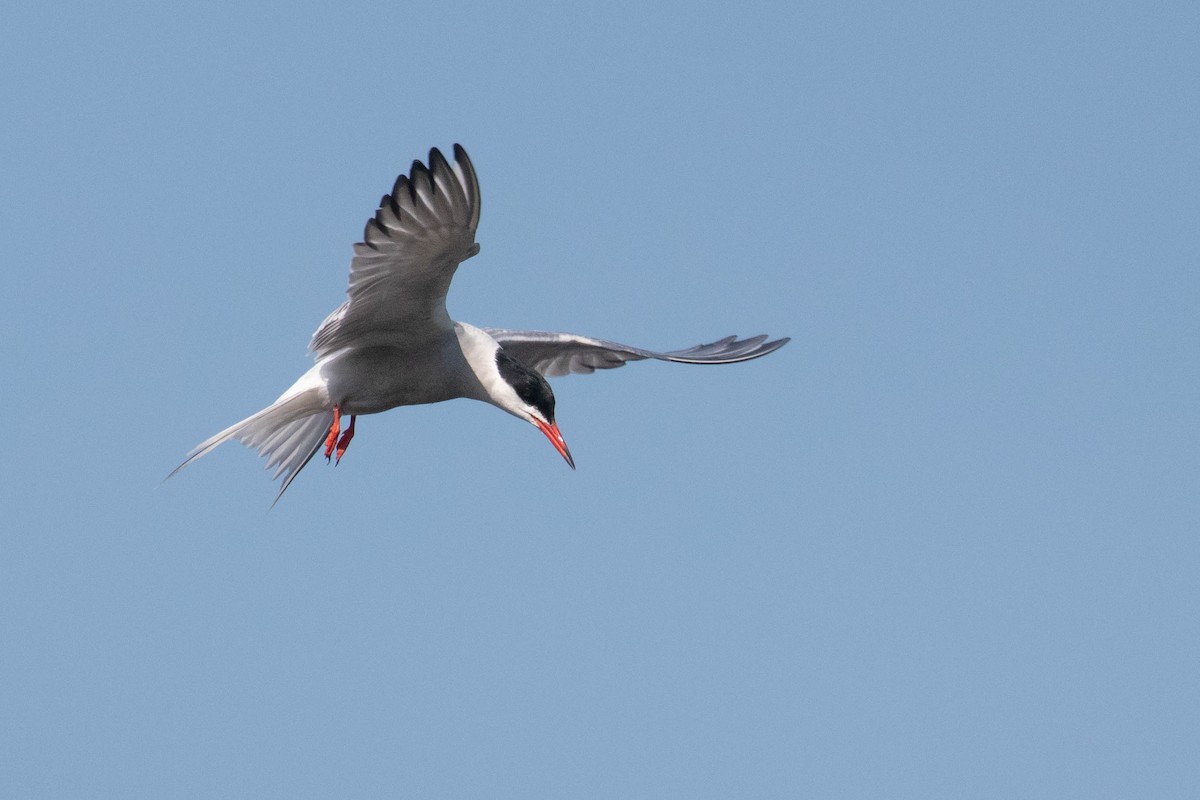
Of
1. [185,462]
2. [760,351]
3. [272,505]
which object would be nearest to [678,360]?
[760,351]

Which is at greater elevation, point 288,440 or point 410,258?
point 410,258

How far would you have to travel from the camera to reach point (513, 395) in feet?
28.5

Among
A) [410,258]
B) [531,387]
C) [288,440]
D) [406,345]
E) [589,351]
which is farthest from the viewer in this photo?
[589,351]

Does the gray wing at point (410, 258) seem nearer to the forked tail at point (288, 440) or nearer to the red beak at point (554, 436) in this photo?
the red beak at point (554, 436)

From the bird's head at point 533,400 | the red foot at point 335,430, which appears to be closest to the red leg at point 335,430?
the red foot at point 335,430

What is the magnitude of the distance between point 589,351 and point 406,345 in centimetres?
243

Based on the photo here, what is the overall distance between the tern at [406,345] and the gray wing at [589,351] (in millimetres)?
28

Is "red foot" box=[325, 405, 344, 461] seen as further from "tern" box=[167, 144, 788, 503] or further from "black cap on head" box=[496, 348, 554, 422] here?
"black cap on head" box=[496, 348, 554, 422]

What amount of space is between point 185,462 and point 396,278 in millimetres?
1613

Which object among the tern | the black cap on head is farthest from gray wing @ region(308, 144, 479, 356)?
the black cap on head

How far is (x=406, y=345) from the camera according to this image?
8.81 meters

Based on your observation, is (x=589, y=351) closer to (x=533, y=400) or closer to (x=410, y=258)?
(x=533, y=400)

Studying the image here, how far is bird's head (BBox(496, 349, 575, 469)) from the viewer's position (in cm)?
861

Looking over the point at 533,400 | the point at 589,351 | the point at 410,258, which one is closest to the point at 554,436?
the point at 533,400
